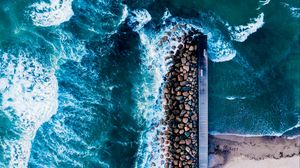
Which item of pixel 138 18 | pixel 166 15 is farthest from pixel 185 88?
pixel 138 18

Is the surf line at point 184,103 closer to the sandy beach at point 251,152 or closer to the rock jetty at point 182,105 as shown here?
the rock jetty at point 182,105

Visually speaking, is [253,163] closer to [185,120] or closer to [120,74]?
[185,120]

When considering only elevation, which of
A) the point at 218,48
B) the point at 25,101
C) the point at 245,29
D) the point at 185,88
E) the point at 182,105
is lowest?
the point at 25,101

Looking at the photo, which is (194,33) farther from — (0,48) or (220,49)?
(0,48)

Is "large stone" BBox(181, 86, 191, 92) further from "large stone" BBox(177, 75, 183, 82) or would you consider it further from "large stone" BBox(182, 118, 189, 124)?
"large stone" BBox(182, 118, 189, 124)

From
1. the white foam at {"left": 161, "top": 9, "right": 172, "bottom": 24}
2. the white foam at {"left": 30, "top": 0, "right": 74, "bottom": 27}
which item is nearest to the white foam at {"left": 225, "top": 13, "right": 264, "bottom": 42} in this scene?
the white foam at {"left": 161, "top": 9, "right": 172, "bottom": 24}

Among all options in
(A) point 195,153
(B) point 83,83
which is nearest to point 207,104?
(A) point 195,153
